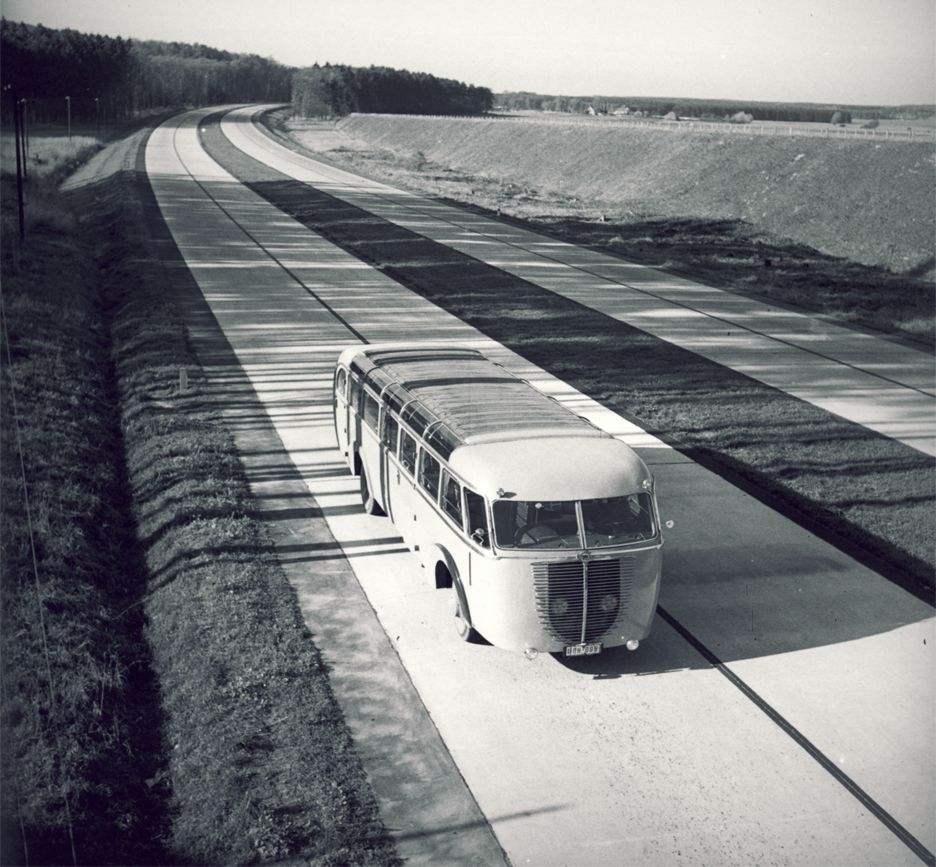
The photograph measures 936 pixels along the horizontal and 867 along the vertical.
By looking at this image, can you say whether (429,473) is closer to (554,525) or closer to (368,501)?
(554,525)

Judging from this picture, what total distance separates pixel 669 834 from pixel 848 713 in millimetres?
2806

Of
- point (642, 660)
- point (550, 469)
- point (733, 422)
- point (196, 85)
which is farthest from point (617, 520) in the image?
point (196, 85)

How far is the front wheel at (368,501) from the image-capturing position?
14367mm

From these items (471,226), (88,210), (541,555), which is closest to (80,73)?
(88,210)

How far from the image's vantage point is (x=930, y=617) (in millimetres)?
12133

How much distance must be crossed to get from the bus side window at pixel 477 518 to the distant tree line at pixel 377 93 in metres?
136

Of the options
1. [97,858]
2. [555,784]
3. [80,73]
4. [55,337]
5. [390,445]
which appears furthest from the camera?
[80,73]

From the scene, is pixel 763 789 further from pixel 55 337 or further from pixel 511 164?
pixel 511 164

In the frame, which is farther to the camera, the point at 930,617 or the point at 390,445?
the point at 390,445

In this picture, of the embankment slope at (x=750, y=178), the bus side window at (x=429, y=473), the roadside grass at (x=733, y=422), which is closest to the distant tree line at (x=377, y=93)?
the embankment slope at (x=750, y=178)

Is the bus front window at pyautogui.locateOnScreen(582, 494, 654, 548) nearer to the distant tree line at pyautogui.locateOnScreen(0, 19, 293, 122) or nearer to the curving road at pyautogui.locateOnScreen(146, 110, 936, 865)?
the curving road at pyautogui.locateOnScreen(146, 110, 936, 865)

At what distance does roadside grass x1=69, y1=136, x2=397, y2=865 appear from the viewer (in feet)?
26.6

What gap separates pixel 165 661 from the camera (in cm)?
1069

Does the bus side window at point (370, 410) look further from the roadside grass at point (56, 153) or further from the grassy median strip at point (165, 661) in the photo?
the roadside grass at point (56, 153)
